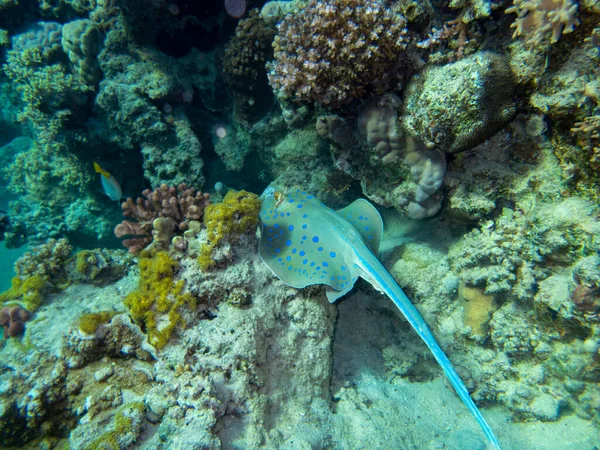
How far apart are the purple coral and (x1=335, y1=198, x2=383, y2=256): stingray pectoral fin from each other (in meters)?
5.13

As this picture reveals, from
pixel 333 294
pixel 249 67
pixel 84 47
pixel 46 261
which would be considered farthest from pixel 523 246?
pixel 84 47

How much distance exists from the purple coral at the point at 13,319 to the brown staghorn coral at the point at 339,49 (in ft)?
17.8

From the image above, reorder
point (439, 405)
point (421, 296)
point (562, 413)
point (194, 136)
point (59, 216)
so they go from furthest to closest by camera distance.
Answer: point (59, 216)
point (194, 136)
point (421, 296)
point (439, 405)
point (562, 413)

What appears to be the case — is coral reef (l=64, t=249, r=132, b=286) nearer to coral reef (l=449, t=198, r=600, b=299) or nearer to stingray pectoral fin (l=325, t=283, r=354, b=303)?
stingray pectoral fin (l=325, t=283, r=354, b=303)

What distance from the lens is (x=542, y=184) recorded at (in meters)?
3.74

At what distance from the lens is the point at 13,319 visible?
471 cm

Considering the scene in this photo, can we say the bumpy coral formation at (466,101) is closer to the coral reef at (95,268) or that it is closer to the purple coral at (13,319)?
the coral reef at (95,268)

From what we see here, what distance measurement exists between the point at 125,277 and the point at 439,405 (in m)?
5.53

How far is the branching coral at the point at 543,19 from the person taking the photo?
2979 mm

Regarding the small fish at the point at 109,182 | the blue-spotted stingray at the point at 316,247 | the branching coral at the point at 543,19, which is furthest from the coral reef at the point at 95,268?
the branching coral at the point at 543,19

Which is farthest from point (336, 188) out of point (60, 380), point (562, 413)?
point (60, 380)

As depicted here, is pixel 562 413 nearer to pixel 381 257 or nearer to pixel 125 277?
pixel 381 257

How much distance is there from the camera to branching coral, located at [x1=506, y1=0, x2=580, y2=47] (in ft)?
9.77

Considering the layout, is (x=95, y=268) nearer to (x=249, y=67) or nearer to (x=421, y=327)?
(x=249, y=67)
